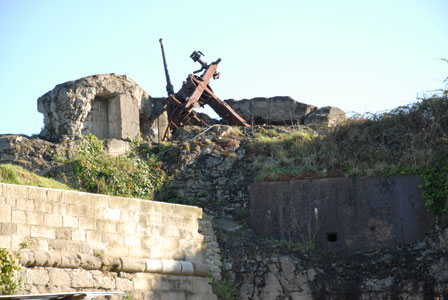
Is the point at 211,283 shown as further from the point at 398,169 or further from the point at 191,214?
the point at 398,169

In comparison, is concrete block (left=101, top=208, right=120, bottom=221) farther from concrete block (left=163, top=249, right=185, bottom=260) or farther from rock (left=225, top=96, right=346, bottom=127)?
rock (left=225, top=96, right=346, bottom=127)

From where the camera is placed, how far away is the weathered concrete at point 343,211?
12.8 meters

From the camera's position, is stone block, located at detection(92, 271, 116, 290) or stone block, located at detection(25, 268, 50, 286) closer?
stone block, located at detection(25, 268, 50, 286)

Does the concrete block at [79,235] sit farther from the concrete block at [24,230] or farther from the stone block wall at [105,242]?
the concrete block at [24,230]

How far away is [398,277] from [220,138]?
5489mm

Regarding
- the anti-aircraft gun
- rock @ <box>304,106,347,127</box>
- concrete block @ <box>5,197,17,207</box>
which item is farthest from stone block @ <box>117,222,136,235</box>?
rock @ <box>304,106,347,127</box>

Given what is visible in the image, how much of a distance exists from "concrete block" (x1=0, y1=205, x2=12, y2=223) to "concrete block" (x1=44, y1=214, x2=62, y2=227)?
22.3 inches

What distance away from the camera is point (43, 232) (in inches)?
388

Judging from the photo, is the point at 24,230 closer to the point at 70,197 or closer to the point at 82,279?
the point at 70,197

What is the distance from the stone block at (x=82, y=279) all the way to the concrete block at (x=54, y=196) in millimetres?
1004

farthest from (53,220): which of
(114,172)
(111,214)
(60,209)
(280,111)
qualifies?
(280,111)

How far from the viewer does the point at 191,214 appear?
12.4m

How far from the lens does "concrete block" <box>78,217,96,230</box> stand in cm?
1042

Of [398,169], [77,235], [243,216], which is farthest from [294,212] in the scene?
[77,235]
